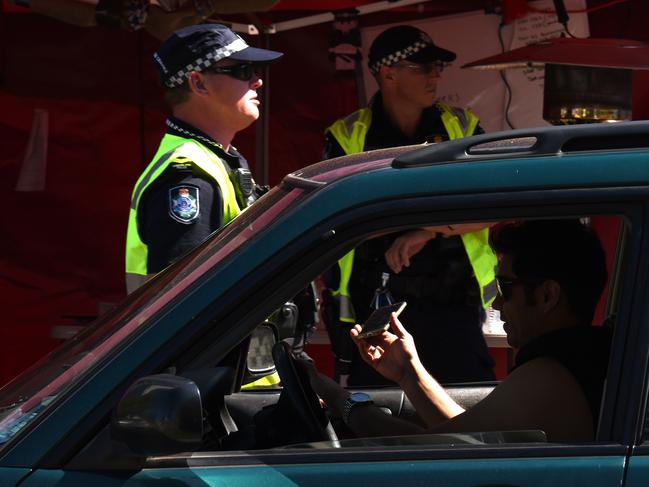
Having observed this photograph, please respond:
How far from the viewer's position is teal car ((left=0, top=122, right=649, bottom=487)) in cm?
203

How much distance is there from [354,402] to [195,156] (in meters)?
1.18

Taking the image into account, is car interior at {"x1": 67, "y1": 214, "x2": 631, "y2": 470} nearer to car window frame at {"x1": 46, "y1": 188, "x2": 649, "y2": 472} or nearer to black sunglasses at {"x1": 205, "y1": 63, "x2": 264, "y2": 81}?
car window frame at {"x1": 46, "y1": 188, "x2": 649, "y2": 472}

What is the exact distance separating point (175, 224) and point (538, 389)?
4.71 ft

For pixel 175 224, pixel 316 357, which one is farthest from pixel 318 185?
pixel 316 357

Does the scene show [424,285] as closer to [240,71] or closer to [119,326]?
[240,71]

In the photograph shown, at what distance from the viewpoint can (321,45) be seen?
6.33m

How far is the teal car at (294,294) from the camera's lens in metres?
2.03

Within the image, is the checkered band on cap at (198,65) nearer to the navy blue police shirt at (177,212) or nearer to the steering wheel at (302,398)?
the navy blue police shirt at (177,212)

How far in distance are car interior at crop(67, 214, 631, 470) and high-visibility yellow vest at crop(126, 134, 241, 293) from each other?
2.90 ft

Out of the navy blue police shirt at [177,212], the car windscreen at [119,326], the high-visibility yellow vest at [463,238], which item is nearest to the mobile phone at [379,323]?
the car windscreen at [119,326]

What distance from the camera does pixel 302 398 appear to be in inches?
97.7

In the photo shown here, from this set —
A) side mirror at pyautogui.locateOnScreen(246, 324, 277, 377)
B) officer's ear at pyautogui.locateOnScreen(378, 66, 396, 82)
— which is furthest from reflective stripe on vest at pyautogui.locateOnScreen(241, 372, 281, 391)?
officer's ear at pyautogui.locateOnScreen(378, 66, 396, 82)

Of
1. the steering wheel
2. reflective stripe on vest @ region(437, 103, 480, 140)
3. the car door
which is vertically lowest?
the steering wheel

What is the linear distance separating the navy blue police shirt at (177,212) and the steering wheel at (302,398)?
0.89 m
